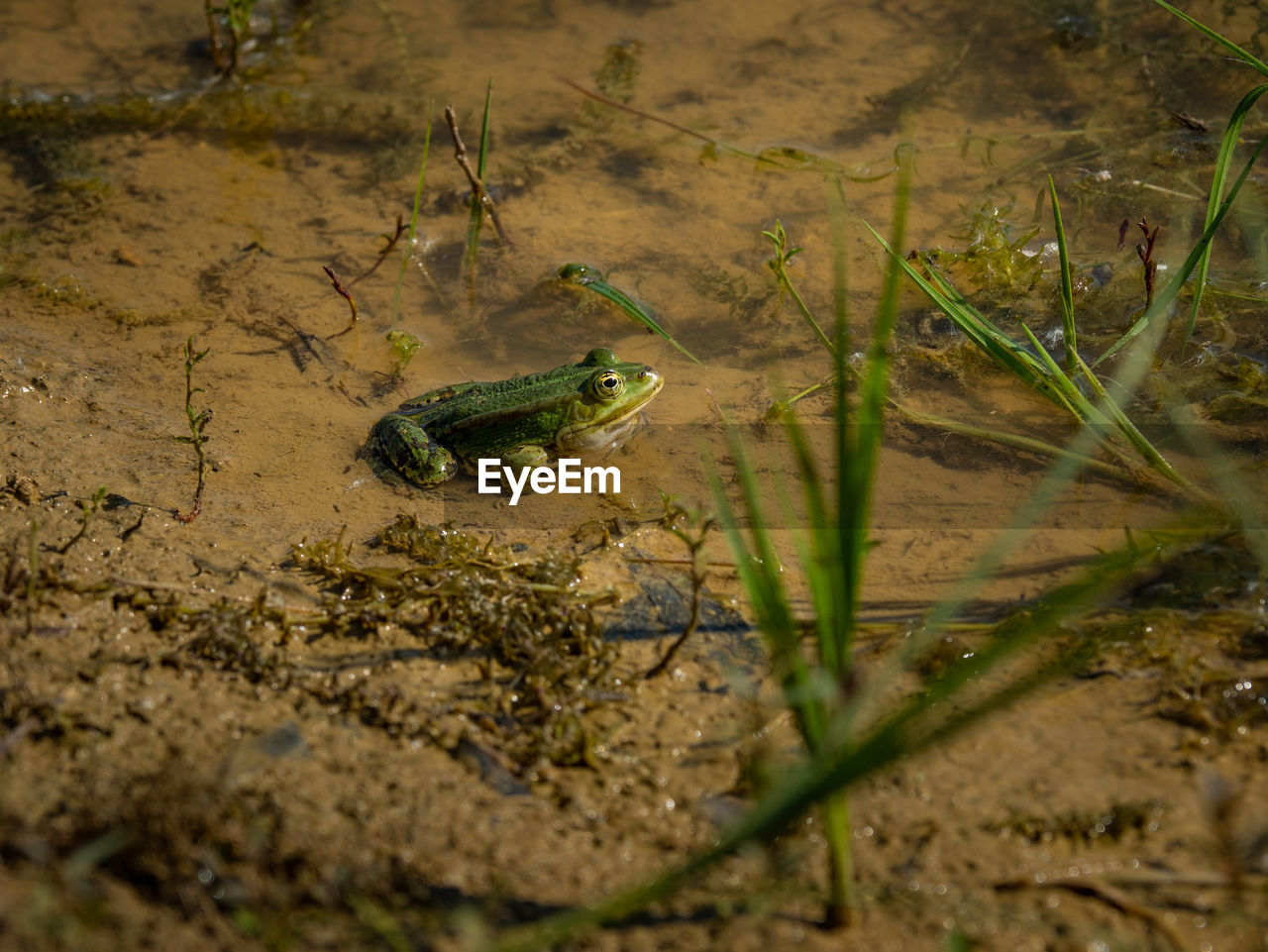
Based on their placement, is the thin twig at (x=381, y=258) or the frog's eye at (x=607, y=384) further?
the thin twig at (x=381, y=258)

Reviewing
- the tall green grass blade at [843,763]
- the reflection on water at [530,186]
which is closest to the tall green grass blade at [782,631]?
the tall green grass blade at [843,763]

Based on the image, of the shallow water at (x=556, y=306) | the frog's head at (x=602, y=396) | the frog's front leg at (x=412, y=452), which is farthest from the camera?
the frog's head at (x=602, y=396)

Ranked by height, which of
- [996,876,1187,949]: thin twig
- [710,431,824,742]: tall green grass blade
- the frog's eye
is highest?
[710,431,824,742]: tall green grass blade

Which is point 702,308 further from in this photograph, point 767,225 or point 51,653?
point 51,653

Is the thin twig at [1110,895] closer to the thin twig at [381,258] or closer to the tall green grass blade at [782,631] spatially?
the tall green grass blade at [782,631]
